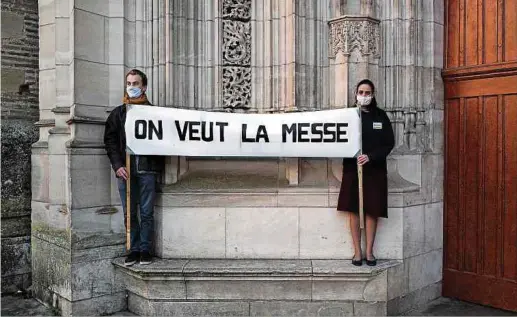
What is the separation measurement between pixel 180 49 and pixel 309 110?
1.56m

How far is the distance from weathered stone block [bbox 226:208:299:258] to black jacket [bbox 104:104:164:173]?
0.96 metres

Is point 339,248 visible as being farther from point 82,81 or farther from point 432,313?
point 82,81

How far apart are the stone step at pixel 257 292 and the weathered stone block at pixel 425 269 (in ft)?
1.78

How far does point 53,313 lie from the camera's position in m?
4.64

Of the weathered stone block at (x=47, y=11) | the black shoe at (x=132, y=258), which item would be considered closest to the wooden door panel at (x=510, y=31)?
the black shoe at (x=132, y=258)

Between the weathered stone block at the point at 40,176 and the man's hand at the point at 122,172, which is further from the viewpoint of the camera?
the weathered stone block at the point at 40,176

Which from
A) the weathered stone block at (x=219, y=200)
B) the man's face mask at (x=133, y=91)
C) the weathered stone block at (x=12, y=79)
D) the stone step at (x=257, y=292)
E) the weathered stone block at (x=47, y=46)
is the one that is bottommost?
the stone step at (x=257, y=292)

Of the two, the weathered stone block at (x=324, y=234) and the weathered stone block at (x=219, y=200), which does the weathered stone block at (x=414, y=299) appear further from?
the weathered stone block at (x=219, y=200)

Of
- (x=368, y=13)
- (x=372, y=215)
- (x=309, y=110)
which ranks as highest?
(x=368, y=13)

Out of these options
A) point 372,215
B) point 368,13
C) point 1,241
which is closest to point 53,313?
point 1,241

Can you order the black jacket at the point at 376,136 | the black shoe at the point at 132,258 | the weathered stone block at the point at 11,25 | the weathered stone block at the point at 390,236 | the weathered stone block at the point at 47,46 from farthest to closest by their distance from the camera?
the weathered stone block at the point at 11,25 < the weathered stone block at the point at 47,46 < the weathered stone block at the point at 390,236 < the black shoe at the point at 132,258 < the black jacket at the point at 376,136

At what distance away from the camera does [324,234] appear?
14.9ft

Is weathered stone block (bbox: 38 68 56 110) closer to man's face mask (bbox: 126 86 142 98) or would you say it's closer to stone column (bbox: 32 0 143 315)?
stone column (bbox: 32 0 143 315)

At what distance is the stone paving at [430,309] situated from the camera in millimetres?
4652
